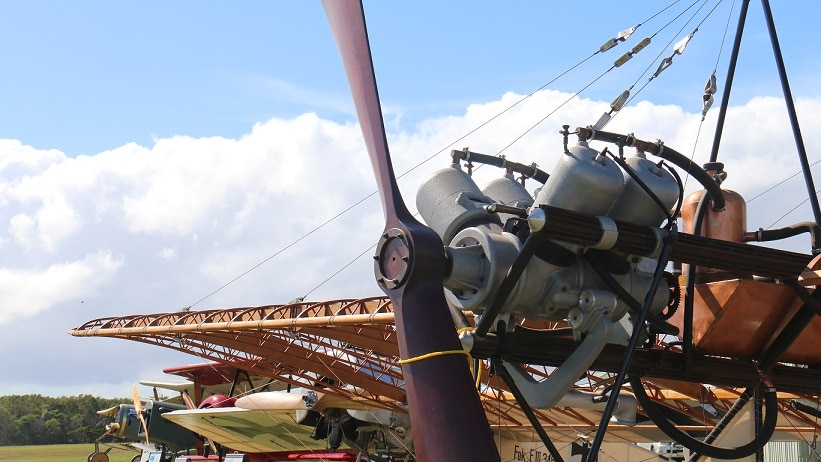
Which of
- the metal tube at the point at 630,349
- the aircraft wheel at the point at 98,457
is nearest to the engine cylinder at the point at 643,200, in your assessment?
the metal tube at the point at 630,349

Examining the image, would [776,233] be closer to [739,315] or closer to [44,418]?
[739,315]

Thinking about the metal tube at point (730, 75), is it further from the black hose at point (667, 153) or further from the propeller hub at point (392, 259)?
the propeller hub at point (392, 259)

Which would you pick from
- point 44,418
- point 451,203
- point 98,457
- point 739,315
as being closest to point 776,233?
point 739,315

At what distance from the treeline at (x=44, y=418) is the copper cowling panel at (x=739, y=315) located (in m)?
80.1

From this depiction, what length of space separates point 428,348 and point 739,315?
2.71m

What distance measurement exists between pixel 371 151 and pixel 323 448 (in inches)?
659

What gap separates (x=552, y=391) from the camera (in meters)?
5.24

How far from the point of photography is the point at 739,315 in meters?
6.18

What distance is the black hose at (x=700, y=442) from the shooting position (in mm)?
5930

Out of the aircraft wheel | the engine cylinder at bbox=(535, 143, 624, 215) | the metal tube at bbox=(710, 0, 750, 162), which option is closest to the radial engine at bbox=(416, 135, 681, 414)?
the engine cylinder at bbox=(535, 143, 624, 215)

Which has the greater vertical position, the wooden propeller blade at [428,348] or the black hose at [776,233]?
the black hose at [776,233]

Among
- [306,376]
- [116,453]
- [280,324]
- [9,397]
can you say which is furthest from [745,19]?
[9,397]

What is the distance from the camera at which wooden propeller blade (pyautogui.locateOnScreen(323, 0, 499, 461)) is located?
4387 millimetres

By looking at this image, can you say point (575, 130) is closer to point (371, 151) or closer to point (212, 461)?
point (371, 151)
